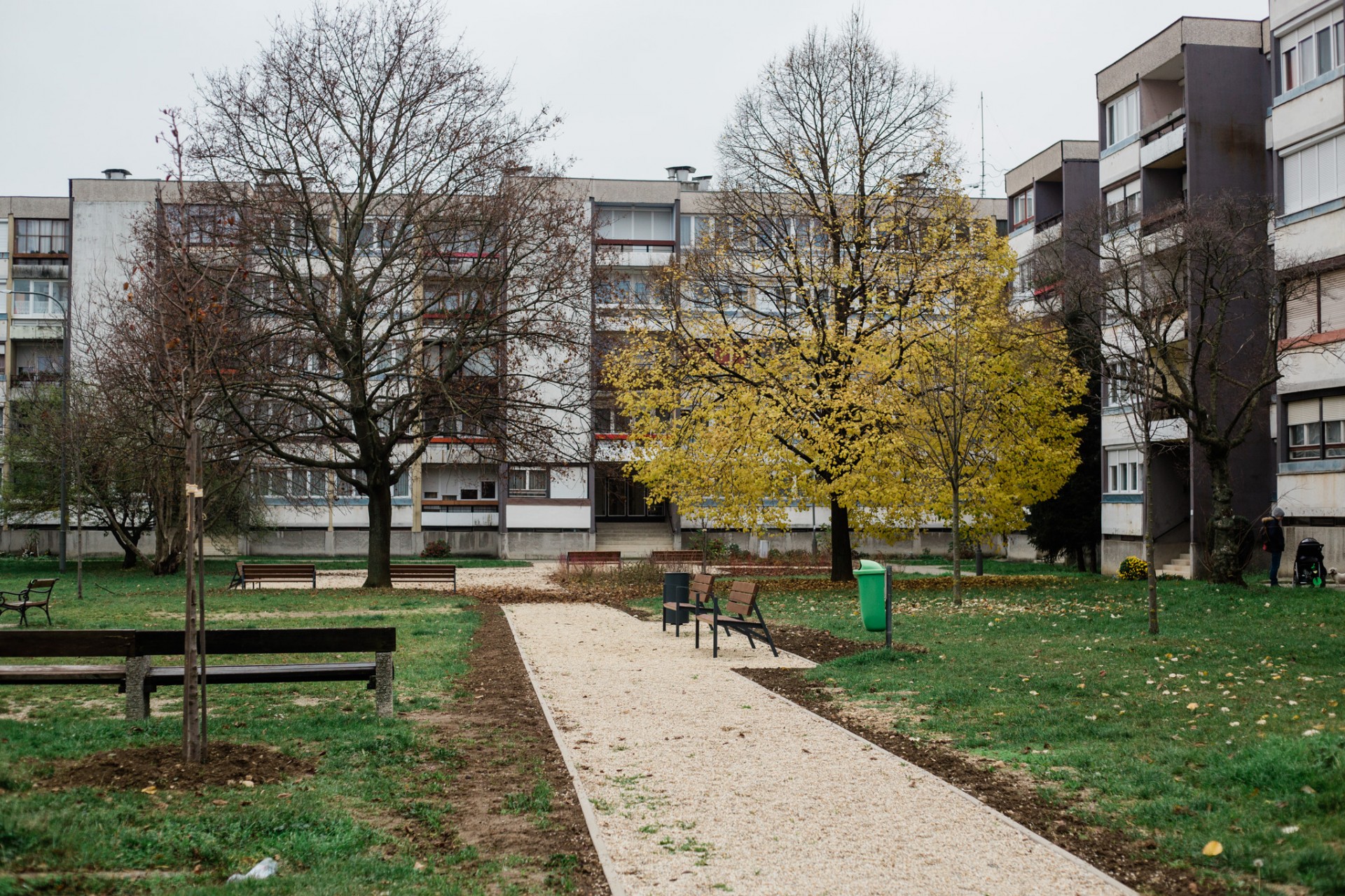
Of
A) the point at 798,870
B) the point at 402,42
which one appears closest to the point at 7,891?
the point at 798,870

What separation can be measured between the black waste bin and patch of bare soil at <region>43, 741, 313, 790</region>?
35.5 feet

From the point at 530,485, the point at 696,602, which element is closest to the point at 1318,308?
the point at 696,602

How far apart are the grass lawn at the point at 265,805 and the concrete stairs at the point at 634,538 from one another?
44760mm

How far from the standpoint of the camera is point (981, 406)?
25734mm

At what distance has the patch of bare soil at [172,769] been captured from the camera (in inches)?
279

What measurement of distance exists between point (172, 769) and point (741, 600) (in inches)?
393

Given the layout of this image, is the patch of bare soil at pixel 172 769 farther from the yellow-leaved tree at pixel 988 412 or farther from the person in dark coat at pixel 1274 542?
the person in dark coat at pixel 1274 542

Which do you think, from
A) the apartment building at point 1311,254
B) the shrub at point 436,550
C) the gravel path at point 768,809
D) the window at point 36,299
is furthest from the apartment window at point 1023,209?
the window at point 36,299

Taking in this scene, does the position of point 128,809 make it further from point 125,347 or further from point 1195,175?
point 1195,175

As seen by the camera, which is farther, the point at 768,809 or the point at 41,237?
the point at 41,237

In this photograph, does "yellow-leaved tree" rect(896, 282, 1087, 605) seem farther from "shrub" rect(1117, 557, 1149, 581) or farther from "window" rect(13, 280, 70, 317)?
"window" rect(13, 280, 70, 317)

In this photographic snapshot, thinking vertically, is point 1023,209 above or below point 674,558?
above

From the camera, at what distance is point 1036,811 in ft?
23.4

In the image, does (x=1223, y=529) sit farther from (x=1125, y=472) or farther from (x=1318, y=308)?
(x=1125, y=472)
